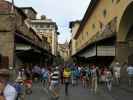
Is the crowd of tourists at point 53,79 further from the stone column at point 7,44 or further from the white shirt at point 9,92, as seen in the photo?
the stone column at point 7,44

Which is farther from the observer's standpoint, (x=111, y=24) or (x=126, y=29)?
(x=111, y=24)

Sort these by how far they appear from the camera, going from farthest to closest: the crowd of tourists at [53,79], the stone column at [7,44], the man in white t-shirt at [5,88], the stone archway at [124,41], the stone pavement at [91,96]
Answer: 1. the stone archway at [124,41]
2. the stone column at [7,44]
3. the stone pavement at [91,96]
4. the crowd of tourists at [53,79]
5. the man in white t-shirt at [5,88]

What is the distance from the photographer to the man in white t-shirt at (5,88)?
6430 mm

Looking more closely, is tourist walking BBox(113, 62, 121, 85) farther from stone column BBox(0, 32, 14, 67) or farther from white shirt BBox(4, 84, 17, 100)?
white shirt BBox(4, 84, 17, 100)

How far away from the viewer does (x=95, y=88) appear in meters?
32.1

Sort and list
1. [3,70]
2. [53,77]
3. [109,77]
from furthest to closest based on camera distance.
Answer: [109,77] < [53,77] < [3,70]

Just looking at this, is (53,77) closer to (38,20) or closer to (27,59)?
(27,59)

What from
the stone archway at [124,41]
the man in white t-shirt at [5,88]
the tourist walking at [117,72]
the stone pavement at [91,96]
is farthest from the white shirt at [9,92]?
the stone archway at [124,41]

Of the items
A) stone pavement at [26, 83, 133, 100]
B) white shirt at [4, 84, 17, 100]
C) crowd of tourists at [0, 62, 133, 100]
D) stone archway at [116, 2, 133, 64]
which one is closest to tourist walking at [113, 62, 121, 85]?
crowd of tourists at [0, 62, 133, 100]

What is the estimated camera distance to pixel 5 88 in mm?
6523

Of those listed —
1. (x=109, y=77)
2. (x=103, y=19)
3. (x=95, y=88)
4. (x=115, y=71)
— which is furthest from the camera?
(x=103, y=19)

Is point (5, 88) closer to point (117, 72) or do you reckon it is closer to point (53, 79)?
point (53, 79)

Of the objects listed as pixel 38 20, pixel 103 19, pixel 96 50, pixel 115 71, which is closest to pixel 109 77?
pixel 115 71

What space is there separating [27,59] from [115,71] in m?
21.4
